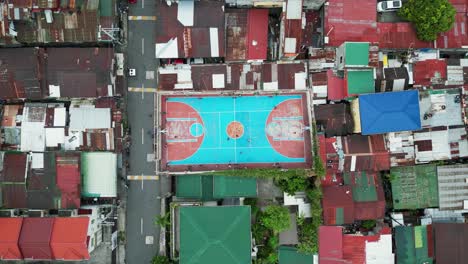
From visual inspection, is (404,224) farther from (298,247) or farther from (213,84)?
(213,84)

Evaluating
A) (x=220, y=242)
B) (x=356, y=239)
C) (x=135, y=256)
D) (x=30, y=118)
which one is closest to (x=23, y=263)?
(x=135, y=256)

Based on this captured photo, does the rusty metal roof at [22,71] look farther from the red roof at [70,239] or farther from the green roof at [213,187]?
the green roof at [213,187]

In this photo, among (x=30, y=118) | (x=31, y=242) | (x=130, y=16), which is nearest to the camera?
(x=31, y=242)

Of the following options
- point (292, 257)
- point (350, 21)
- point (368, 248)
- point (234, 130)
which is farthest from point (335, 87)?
point (292, 257)

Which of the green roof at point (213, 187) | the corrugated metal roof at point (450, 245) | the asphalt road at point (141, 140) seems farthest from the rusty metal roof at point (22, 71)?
the corrugated metal roof at point (450, 245)

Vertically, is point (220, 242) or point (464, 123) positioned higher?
point (464, 123)

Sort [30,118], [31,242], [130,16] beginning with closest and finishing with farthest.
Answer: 1. [31,242]
2. [30,118]
3. [130,16]

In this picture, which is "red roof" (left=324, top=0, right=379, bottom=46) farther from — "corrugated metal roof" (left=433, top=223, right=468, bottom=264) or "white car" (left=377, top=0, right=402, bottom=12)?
"corrugated metal roof" (left=433, top=223, right=468, bottom=264)
